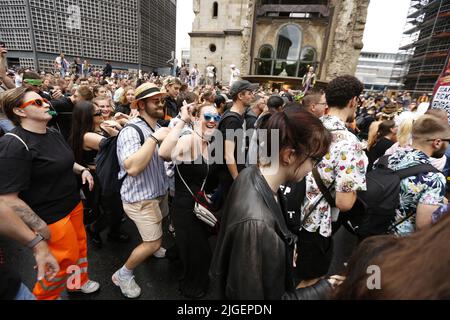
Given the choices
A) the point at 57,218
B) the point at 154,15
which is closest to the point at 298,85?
the point at 57,218

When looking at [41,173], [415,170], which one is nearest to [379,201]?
[415,170]

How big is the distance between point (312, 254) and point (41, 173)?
2580 mm

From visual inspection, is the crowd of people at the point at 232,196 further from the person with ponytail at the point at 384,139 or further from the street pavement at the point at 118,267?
the person with ponytail at the point at 384,139

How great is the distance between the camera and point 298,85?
22.8 metres

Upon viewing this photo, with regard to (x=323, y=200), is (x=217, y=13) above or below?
above

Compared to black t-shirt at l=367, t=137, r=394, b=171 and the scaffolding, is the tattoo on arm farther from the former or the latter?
the scaffolding

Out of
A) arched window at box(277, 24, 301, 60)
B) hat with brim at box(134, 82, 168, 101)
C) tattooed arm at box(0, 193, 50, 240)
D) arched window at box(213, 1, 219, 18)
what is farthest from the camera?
arched window at box(213, 1, 219, 18)

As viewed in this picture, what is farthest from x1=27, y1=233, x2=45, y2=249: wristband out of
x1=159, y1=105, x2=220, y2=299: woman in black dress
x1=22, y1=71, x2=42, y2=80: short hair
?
x1=22, y1=71, x2=42, y2=80: short hair

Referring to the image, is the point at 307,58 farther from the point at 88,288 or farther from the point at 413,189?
the point at 88,288

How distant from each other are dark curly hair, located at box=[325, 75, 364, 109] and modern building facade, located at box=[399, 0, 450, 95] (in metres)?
36.5

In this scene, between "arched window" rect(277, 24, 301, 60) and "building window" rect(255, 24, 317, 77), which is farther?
"building window" rect(255, 24, 317, 77)

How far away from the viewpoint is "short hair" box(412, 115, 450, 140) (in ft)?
7.07
